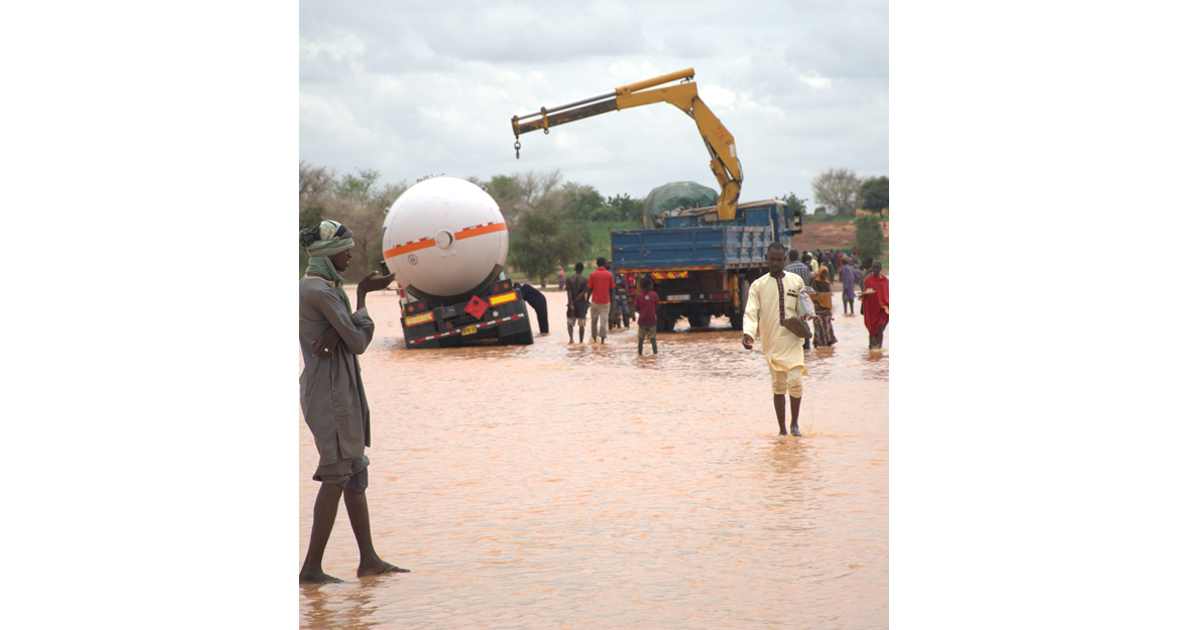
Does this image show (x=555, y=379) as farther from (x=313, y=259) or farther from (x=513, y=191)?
(x=513, y=191)

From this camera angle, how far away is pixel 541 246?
167ft

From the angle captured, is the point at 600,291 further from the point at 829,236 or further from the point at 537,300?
the point at 829,236

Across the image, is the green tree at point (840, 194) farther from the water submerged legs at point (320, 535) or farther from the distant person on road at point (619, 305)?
the water submerged legs at point (320, 535)

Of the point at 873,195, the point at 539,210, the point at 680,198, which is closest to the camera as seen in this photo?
the point at 680,198

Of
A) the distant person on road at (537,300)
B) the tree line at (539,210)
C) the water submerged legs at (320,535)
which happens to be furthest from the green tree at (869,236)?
the water submerged legs at (320,535)

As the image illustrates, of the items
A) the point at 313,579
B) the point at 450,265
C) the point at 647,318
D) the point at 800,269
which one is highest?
the point at 450,265

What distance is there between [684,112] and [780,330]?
531 inches

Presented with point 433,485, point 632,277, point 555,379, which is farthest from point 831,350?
point 433,485

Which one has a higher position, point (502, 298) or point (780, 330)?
point (502, 298)

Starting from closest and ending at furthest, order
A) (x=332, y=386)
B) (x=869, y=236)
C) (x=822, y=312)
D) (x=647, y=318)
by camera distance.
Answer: (x=332, y=386) → (x=647, y=318) → (x=822, y=312) → (x=869, y=236)

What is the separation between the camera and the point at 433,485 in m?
6.16

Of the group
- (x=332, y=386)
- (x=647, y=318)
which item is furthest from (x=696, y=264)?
(x=332, y=386)

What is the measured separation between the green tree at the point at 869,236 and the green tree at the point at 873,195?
1032 millimetres

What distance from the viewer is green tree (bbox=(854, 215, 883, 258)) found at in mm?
28766
